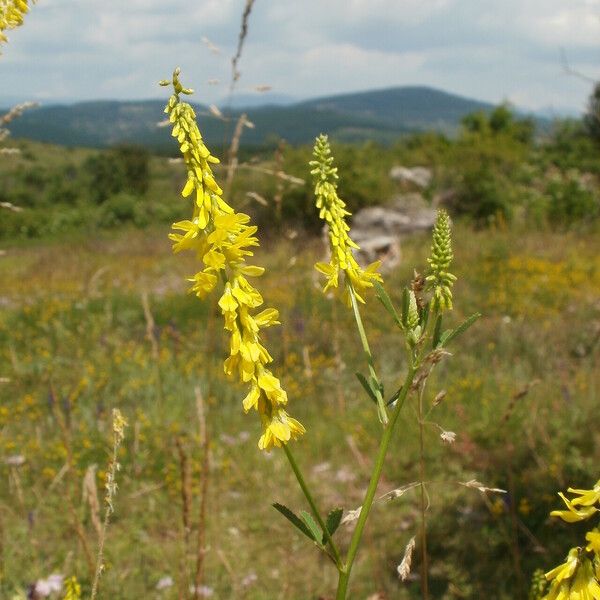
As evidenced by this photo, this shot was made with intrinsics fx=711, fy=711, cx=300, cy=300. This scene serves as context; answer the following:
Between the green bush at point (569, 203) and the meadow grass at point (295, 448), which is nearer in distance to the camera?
the meadow grass at point (295, 448)

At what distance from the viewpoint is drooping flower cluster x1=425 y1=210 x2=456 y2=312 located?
3.69 feet

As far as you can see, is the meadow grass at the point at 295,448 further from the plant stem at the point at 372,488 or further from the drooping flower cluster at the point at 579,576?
the drooping flower cluster at the point at 579,576

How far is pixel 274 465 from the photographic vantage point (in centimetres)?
517

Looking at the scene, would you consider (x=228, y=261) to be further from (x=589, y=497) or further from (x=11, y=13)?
(x=11, y=13)

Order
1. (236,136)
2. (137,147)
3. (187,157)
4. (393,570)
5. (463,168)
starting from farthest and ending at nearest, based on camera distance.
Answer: (137,147), (463,168), (393,570), (236,136), (187,157)

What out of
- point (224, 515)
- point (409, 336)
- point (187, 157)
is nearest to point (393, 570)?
point (224, 515)

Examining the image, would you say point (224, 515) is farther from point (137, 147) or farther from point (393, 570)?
point (137, 147)

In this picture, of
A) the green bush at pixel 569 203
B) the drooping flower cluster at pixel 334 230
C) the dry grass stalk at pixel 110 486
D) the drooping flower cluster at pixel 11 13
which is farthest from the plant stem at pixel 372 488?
the green bush at pixel 569 203

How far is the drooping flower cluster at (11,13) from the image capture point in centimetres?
185

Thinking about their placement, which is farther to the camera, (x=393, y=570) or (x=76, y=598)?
(x=393, y=570)

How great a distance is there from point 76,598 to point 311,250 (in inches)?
489

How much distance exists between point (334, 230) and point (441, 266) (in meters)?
0.20

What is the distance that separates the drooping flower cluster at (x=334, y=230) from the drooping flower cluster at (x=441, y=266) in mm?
109

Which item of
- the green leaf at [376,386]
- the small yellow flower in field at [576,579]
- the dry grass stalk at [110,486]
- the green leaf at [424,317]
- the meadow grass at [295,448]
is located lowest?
the meadow grass at [295,448]
